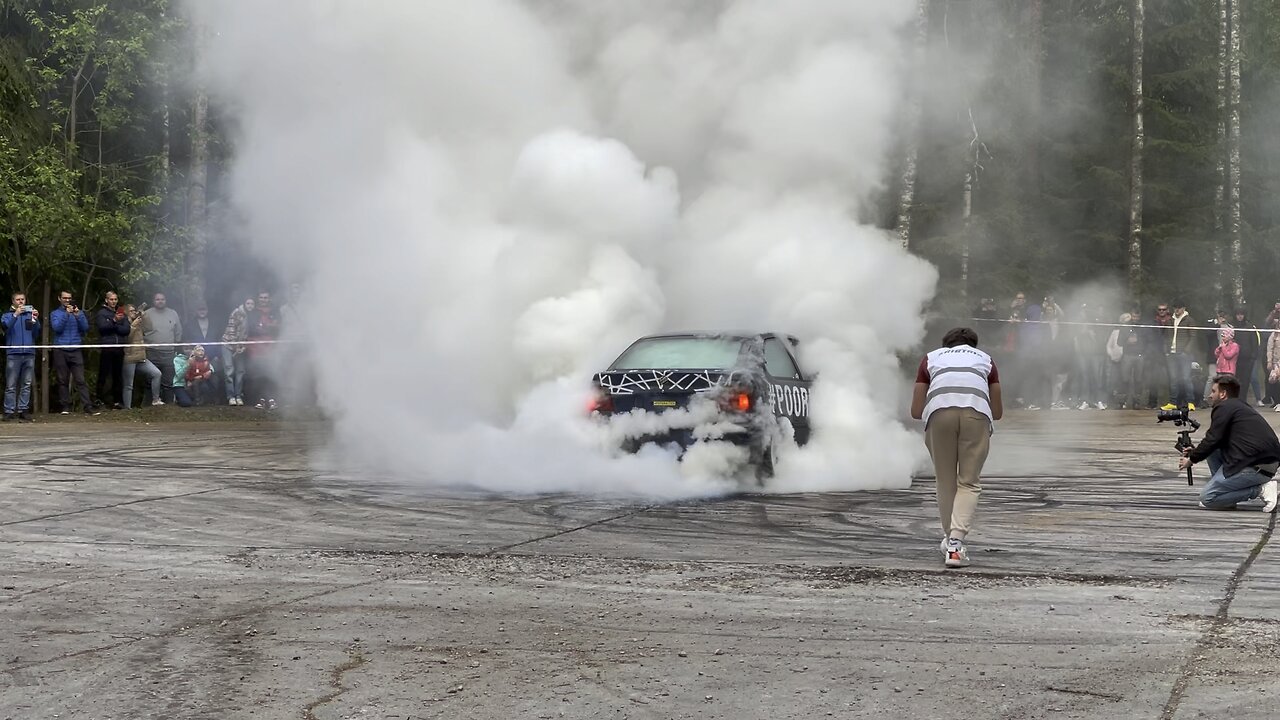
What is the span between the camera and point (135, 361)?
23547mm

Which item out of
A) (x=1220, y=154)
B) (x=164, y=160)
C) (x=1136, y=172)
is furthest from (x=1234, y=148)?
(x=164, y=160)

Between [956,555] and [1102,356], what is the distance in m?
18.0

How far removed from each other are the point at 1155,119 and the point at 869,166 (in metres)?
23.7

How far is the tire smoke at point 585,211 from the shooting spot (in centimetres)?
1373

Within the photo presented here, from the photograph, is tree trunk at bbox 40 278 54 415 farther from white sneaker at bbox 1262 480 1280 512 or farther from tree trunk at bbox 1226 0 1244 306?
tree trunk at bbox 1226 0 1244 306

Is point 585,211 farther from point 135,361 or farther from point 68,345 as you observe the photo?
point 135,361

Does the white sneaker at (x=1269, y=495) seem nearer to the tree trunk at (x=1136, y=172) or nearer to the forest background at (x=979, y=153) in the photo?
the forest background at (x=979, y=153)

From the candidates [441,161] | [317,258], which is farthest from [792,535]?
[317,258]

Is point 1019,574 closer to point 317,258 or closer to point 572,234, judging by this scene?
point 572,234

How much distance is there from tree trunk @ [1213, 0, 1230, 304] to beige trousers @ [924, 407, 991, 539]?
87.4 ft

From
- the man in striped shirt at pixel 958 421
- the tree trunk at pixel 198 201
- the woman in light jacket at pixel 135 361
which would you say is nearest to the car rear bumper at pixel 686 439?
the man in striped shirt at pixel 958 421

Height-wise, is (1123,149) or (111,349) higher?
(1123,149)

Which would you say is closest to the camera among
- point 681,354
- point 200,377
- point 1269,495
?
point 1269,495

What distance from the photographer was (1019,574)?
Result: 27.6ft
